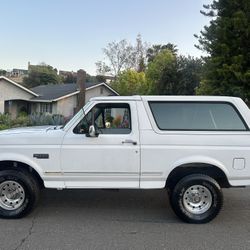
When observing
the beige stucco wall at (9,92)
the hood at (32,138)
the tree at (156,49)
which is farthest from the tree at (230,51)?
the tree at (156,49)

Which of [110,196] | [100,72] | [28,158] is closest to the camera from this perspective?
[28,158]

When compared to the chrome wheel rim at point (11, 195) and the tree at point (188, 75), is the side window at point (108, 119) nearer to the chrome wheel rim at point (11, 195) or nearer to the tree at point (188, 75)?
the chrome wheel rim at point (11, 195)

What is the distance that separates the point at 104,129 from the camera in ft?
A: 19.2

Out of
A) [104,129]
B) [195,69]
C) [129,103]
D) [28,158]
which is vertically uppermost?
[195,69]

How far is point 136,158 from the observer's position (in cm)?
555

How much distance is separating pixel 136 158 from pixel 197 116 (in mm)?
1198

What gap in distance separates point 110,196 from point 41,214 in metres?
1.55

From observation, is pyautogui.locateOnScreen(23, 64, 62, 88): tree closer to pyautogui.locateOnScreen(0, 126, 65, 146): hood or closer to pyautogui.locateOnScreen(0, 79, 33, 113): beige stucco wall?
pyautogui.locateOnScreen(0, 79, 33, 113): beige stucco wall

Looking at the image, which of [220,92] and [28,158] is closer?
[28,158]

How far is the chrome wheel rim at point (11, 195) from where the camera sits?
561cm

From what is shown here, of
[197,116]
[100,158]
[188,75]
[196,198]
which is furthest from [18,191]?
[188,75]

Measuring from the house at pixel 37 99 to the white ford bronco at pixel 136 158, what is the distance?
94.5 feet

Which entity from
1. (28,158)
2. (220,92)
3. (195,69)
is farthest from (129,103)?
(195,69)

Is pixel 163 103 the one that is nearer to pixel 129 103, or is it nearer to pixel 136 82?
pixel 129 103
